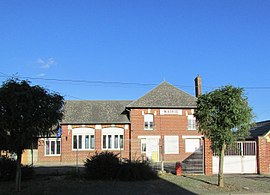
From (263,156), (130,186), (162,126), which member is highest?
(162,126)

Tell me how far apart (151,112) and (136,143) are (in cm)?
430

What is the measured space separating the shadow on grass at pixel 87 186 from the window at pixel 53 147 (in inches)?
941

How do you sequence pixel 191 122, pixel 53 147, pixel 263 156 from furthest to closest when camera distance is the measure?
pixel 191 122, pixel 53 147, pixel 263 156

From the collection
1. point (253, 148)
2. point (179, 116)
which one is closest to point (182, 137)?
point (179, 116)

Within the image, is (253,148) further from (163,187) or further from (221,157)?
(163,187)

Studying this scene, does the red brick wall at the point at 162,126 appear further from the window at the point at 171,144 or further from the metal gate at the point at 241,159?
the metal gate at the point at 241,159

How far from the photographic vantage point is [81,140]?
41.0 meters

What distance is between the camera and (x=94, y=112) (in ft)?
140

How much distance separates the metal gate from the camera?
21.3 meters

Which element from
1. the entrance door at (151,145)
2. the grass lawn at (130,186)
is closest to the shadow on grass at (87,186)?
the grass lawn at (130,186)

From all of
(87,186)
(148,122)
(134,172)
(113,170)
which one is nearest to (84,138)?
(148,122)

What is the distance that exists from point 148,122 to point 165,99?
3374 millimetres

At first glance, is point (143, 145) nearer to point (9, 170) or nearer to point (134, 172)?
point (134, 172)

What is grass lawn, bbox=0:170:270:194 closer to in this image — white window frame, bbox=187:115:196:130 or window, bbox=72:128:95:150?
window, bbox=72:128:95:150
